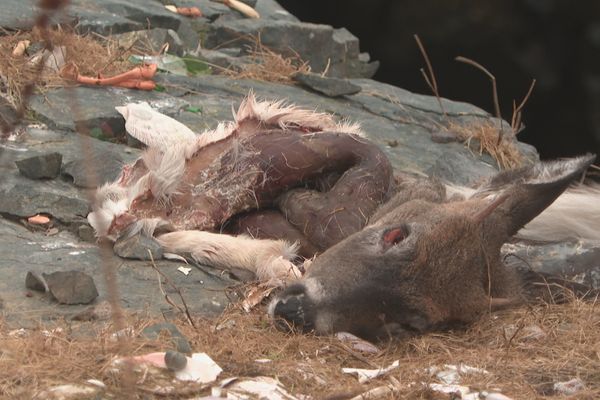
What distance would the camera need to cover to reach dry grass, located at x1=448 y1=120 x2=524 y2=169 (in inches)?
327

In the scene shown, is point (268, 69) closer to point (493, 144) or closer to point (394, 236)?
point (493, 144)

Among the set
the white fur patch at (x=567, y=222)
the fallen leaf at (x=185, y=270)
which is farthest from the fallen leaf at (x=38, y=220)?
the white fur patch at (x=567, y=222)

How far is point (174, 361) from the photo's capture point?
161 inches

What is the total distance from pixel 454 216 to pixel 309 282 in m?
0.76

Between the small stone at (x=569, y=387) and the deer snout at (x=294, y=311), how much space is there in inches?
40.5

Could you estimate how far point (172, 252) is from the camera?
5820mm

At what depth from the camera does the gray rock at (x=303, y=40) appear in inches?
408

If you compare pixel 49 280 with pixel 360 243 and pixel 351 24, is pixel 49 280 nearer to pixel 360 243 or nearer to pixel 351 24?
pixel 360 243

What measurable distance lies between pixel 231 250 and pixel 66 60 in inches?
88.1

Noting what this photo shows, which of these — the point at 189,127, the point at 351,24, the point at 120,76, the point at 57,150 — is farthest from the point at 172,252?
the point at 351,24

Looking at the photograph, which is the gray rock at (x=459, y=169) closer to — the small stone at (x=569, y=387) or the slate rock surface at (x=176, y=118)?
the slate rock surface at (x=176, y=118)

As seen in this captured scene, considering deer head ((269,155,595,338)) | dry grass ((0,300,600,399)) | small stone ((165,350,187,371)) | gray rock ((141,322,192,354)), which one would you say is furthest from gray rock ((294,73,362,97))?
small stone ((165,350,187,371))

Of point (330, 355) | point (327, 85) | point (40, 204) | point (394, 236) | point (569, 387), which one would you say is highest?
point (394, 236)

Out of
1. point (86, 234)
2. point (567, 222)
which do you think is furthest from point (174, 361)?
point (567, 222)
